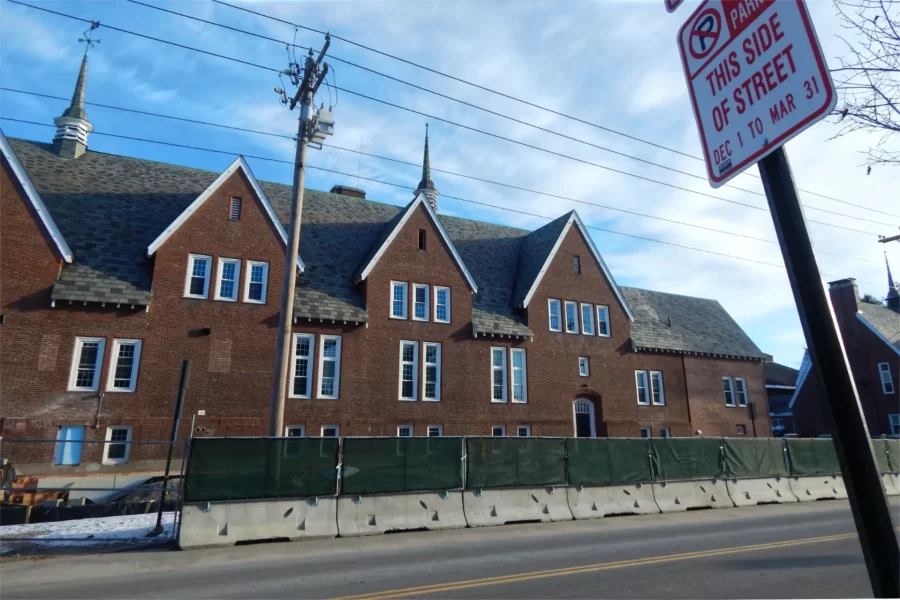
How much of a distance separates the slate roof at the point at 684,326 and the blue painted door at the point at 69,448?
94.3ft

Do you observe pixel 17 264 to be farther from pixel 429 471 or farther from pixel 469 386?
pixel 469 386

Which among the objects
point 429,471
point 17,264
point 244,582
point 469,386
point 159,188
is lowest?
point 244,582

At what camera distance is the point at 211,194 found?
2445 centimetres

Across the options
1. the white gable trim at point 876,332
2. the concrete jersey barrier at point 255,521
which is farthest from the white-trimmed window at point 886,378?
the concrete jersey barrier at point 255,521

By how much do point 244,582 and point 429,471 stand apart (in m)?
6.38

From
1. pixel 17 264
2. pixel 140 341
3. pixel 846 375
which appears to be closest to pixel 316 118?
pixel 140 341

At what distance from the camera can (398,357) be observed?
2667cm

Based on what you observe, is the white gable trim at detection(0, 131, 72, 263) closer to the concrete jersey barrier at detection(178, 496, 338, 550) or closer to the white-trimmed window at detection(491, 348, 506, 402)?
the concrete jersey barrier at detection(178, 496, 338, 550)

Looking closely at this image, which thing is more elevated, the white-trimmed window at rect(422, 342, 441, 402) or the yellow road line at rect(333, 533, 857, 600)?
the white-trimmed window at rect(422, 342, 441, 402)

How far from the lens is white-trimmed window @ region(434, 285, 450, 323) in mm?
28375

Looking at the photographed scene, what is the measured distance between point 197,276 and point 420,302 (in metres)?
10.5

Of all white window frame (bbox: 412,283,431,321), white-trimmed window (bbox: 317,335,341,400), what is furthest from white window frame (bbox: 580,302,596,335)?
white-trimmed window (bbox: 317,335,341,400)

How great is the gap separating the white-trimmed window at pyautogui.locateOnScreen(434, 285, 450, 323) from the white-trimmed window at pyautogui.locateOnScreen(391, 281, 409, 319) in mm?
1695

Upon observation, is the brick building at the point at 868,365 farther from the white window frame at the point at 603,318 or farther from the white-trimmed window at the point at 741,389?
the white window frame at the point at 603,318
